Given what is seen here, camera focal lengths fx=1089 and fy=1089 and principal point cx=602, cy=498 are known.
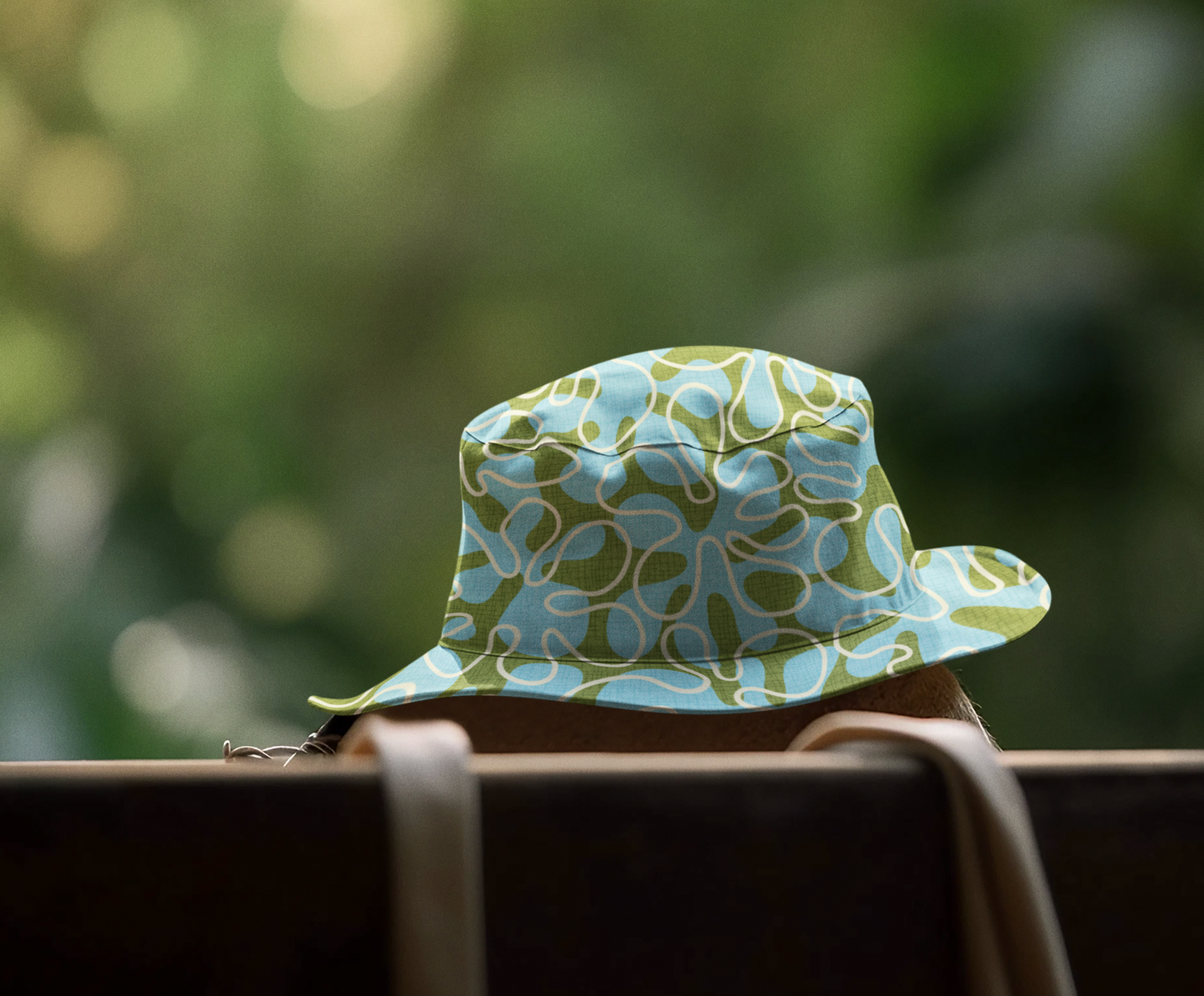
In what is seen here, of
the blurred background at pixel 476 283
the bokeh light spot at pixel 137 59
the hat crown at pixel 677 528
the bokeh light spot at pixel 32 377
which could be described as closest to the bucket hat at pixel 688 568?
the hat crown at pixel 677 528

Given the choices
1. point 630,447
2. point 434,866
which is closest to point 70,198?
point 630,447

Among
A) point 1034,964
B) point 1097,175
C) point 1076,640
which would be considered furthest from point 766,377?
point 1097,175

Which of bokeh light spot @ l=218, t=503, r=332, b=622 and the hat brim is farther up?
the hat brim

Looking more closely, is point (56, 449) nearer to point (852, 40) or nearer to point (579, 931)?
point (852, 40)

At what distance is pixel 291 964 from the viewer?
18 centimetres

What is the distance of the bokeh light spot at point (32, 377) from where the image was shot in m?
1.40

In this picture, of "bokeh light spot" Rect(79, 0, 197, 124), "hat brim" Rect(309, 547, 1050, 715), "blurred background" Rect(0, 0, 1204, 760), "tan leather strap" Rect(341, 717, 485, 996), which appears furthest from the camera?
"bokeh light spot" Rect(79, 0, 197, 124)

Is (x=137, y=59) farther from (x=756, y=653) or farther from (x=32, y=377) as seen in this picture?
(x=756, y=653)

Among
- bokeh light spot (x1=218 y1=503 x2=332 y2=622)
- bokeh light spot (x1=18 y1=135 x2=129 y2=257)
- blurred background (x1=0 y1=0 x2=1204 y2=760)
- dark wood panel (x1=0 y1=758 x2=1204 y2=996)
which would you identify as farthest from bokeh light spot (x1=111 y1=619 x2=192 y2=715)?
dark wood panel (x1=0 y1=758 x2=1204 y2=996)

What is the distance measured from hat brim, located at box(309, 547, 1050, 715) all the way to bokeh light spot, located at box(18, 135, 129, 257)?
48.4 inches

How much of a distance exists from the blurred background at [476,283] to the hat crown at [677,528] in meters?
0.99

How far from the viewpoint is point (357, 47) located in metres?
1.50

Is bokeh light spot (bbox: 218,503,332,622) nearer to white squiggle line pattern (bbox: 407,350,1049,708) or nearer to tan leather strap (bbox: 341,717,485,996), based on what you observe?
white squiggle line pattern (bbox: 407,350,1049,708)

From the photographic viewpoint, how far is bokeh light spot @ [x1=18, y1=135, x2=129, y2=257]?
1.44 metres
